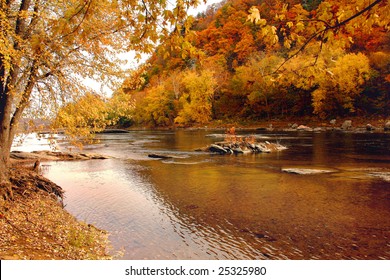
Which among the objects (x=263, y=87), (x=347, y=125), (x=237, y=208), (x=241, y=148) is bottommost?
(x=237, y=208)

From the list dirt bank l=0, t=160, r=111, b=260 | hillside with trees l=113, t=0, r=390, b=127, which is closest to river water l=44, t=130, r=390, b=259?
dirt bank l=0, t=160, r=111, b=260

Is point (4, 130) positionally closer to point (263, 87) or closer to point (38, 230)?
point (38, 230)

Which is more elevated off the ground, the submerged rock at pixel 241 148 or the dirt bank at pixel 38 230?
the submerged rock at pixel 241 148

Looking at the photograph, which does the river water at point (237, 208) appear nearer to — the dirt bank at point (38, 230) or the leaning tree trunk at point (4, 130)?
the dirt bank at point (38, 230)

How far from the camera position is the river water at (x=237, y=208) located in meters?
8.41

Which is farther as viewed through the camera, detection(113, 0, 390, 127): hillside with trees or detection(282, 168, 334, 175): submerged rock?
detection(113, 0, 390, 127): hillside with trees

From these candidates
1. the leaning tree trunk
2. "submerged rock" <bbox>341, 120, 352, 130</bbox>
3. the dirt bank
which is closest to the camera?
the dirt bank

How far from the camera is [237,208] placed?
11992 mm

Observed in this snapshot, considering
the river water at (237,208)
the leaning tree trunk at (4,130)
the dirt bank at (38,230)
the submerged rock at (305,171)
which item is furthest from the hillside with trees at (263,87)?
the dirt bank at (38,230)

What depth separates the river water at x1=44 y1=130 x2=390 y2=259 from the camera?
8414mm

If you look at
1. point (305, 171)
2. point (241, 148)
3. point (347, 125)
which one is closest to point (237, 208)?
point (305, 171)

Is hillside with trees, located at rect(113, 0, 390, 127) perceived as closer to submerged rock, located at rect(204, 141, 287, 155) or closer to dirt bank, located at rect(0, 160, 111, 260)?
submerged rock, located at rect(204, 141, 287, 155)

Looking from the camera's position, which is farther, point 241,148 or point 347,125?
point 347,125
